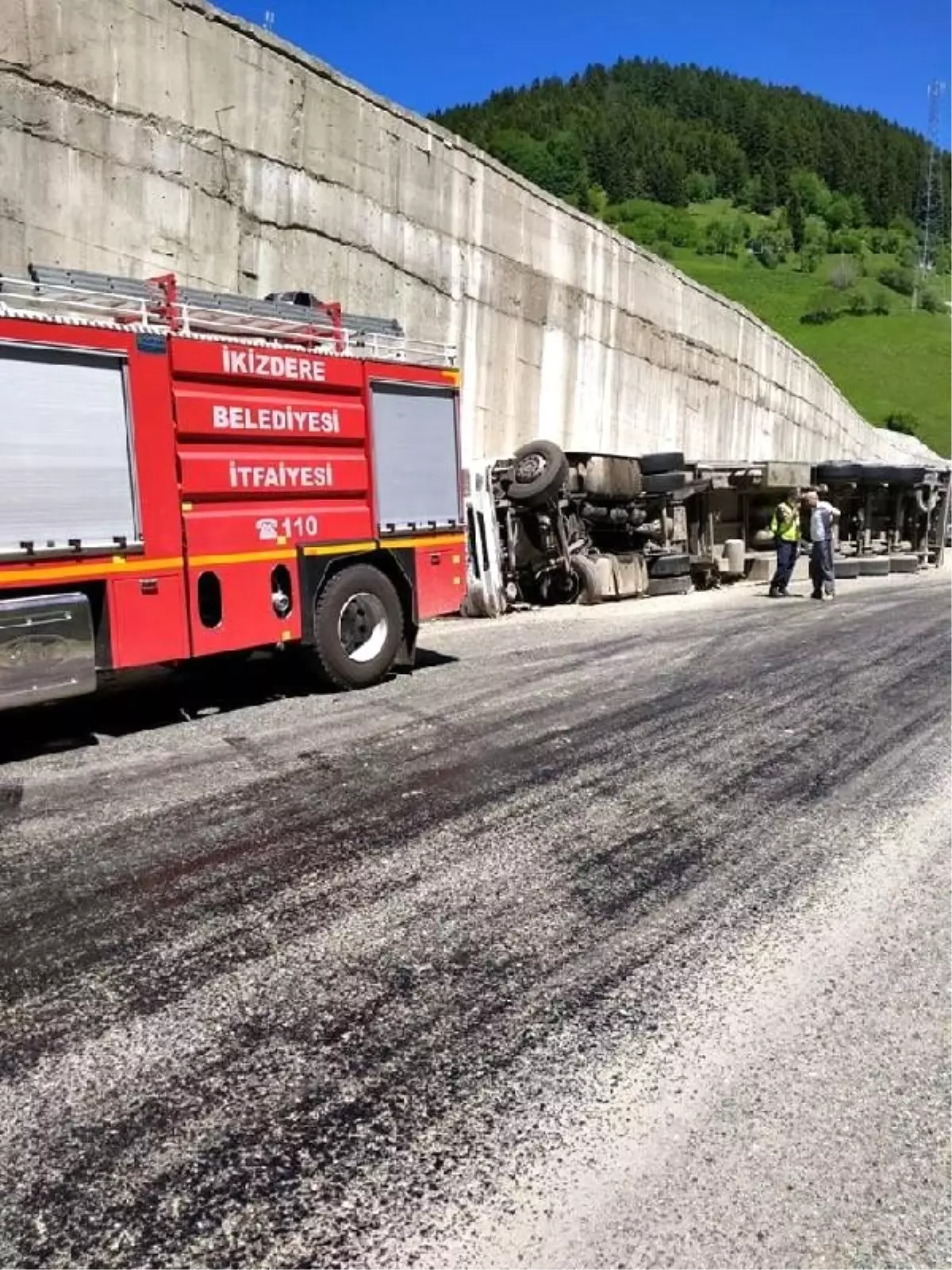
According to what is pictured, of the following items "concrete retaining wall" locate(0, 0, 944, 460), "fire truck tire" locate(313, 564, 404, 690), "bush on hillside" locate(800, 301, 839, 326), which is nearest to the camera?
"fire truck tire" locate(313, 564, 404, 690)

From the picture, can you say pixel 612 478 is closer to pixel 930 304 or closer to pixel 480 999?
pixel 480 999

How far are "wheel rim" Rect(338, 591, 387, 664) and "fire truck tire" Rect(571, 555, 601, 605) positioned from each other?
6.48 metres

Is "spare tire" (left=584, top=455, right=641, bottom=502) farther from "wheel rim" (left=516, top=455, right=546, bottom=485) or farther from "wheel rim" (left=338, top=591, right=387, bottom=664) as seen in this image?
"wheel rim" (left=338, top=591, right=387, bottom=664)

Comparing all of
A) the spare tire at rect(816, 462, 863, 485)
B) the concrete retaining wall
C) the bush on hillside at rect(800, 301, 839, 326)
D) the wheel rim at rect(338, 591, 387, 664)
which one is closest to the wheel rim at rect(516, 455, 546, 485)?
the concrete retaining wall

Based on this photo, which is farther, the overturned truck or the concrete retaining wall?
the overturned truck

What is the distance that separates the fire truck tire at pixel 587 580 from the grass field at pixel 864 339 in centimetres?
7403

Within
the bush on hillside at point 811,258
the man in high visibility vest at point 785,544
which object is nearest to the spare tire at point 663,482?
the man in high visibility vest at point 785,544

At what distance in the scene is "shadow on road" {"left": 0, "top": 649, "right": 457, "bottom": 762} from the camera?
294 inches

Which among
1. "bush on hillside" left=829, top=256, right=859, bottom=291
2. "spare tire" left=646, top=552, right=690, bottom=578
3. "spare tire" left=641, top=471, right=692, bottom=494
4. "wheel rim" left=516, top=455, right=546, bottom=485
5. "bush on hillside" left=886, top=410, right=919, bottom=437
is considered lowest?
"spare tire" left=646, top=552, right=690, bottom=578

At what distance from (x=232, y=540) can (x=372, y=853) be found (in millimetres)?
3846

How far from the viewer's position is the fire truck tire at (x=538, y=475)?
48.2 feet

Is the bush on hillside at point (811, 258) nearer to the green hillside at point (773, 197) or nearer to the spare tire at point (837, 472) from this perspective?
the green hillside at point (773, 197)

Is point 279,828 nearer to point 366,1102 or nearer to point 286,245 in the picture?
point 366,1102

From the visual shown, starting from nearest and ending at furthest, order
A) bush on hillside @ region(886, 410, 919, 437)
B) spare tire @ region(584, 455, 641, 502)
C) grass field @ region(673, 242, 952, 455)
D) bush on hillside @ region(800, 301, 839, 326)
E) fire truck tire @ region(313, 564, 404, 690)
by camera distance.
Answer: fire truck tire @ region(313, 564, 404, 690), spare tire @ region(584, 455, 641, 502), bush on hillside @ region(886, 410, 919, 437), grass field @ region(673, 242, 952, 455), bush on hillside @ region(800, 301, 839, 326)
